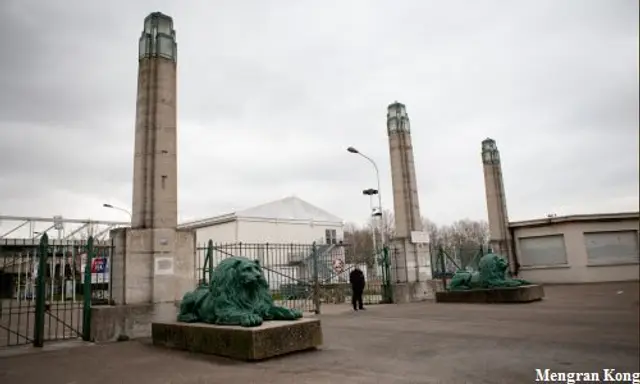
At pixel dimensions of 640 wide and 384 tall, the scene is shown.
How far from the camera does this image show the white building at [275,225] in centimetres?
3891

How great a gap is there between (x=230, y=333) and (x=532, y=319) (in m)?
7.83

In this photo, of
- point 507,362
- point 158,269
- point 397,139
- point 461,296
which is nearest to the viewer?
point 507,362

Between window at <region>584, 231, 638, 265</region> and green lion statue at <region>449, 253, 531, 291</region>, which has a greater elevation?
window at <region>584, 231, 638, 265</region>

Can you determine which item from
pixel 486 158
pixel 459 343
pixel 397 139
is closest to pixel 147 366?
pixel 459 343

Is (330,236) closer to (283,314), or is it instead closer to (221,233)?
(221,233)

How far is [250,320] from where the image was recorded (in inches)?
274

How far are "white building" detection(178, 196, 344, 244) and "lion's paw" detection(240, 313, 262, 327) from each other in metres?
31.0

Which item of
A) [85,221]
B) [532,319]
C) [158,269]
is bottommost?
[532,319]

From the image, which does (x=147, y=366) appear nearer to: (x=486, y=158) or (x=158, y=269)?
(x=158, y=269)

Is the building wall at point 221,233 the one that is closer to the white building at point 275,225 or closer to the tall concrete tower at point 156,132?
the white building at point 275,225

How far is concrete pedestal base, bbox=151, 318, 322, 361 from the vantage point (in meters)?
6.64

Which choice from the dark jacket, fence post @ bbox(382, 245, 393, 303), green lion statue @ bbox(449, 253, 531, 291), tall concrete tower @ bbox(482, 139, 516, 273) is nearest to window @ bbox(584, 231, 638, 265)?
the dark jacket

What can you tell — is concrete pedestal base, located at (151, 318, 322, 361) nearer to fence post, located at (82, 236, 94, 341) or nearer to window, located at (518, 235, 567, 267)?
fence post, located at (82, 236, 94, 341)

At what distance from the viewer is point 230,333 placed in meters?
6.93
